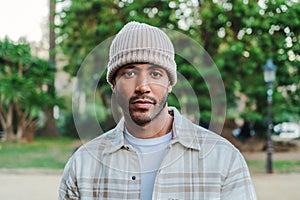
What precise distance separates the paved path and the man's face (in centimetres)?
664

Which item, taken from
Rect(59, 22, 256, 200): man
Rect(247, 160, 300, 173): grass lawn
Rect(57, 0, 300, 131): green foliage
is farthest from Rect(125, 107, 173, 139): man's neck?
Rect(247, 160, 300, 173): grass lawn

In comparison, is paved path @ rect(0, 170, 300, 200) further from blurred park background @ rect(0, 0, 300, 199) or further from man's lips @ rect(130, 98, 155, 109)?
man's lips @ rect(130, 98, 155, 109)

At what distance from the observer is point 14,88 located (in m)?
17.4

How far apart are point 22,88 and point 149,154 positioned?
1655cm

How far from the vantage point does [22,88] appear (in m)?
17.4

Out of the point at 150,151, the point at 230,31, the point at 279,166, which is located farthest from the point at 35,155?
the point at 150,151

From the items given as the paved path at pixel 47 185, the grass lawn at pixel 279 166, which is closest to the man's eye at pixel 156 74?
the paved path at pixel 47 185

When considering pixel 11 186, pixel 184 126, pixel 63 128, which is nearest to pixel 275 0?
pixel 11 186

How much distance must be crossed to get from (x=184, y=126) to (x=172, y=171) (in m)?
0.16

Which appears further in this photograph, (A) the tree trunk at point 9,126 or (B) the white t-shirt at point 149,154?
(A) the tree trunk at point 9,126

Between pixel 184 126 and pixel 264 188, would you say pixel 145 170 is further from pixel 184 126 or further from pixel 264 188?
pixel 264 188

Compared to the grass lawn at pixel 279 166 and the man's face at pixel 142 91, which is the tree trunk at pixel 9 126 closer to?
the grass lawn at pixel 279 166

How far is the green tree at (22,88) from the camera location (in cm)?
1705

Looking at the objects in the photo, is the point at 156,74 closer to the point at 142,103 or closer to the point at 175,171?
the point at 142,103
